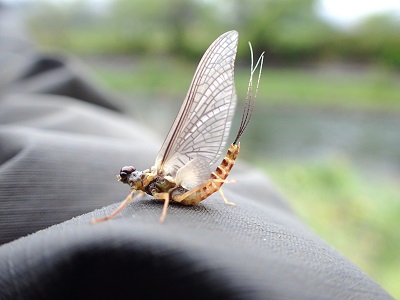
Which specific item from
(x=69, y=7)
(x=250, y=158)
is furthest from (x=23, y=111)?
(x=69, y=7)

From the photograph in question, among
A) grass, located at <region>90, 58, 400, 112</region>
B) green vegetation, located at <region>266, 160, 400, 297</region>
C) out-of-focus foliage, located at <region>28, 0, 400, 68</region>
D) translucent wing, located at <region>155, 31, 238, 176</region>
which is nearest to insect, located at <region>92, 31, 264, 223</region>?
translucent wing, located at <region>155, 31, 238, 176</region>

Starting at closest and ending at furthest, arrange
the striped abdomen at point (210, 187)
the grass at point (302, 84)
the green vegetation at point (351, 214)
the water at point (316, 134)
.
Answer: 1. the striped abdomen at point (210, 187)
2. the green vegetation at point (351, 214)
3. the water at point (316, 134)
4. the grass at point (302, 84)

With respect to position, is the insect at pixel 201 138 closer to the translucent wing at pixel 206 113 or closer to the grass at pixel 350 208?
the translucent wing at pixel 206 113

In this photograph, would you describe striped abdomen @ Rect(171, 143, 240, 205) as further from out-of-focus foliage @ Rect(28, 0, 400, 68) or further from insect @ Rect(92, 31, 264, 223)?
out-of-focus foliage @ Rect(28, 0, 400, 68)

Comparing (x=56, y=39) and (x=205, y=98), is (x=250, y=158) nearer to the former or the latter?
(x=205, y=98)

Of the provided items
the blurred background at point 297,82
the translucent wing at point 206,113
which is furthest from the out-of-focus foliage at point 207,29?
the translucent wing at point 206,113

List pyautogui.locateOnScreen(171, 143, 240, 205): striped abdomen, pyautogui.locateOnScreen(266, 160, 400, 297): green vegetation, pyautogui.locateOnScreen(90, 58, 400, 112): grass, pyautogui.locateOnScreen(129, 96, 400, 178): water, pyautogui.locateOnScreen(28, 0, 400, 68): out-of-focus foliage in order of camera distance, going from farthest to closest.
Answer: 1. pyautogui.locateOnScreen(28, 0, 400, 68): out-of-focus foliage
2. pyautogui.locateOnScreen(90, 58, 400, 112): grass
3. pyautogui.locateOnScreen(129, 96, 400, 178): water
4. pyautogui.locateOnScreen(266, 160, 400, 297): green vegetation
5. pyautogui.locateOnScreen(171, 143, 240, 205): striped abdomen
